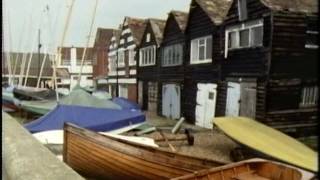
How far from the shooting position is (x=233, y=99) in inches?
750

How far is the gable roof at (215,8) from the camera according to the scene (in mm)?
21125

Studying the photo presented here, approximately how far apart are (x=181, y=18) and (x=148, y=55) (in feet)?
21.0

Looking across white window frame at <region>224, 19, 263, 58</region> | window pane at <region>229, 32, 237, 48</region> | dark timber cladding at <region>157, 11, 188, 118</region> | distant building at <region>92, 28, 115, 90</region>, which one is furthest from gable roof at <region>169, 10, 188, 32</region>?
distant building at <region>92, 28, 115, 90</region>

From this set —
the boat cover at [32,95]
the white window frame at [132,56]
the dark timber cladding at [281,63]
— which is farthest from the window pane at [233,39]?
the white window frame at [132,56]

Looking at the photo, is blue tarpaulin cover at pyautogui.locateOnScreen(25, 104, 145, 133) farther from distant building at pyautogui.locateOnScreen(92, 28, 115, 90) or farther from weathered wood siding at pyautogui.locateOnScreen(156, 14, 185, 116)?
distant building at pyautogui.locateOnScreen(92, 28, 115, 90)

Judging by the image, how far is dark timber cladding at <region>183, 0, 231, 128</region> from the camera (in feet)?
Result: 69.1

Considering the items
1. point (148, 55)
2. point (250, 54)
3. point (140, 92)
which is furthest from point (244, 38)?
point (140, 92)

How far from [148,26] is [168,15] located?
459cm

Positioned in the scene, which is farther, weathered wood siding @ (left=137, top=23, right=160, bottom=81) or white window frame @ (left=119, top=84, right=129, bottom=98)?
white window frame @ (left=119, top=84, right=129, bottom=98)

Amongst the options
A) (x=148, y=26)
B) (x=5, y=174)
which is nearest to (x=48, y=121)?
(x=5, y=174)

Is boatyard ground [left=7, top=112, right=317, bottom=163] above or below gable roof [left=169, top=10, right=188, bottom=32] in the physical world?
below

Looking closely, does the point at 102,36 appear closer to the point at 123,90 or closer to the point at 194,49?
the point at 123,90

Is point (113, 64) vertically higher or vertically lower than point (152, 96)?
higher

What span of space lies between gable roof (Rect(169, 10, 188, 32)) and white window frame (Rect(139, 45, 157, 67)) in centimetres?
426
